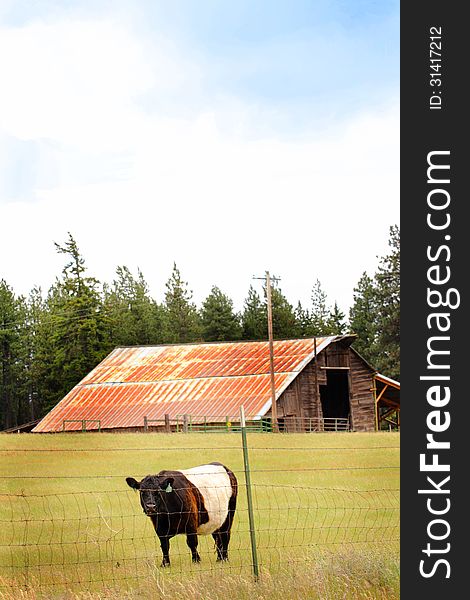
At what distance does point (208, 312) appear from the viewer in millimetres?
80250

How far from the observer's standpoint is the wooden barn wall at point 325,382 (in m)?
43.9

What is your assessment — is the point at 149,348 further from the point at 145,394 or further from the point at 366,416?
the point at 366,416

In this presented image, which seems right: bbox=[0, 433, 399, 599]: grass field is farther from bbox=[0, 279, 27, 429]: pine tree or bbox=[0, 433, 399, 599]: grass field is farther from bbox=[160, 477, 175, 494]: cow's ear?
bbox=[0, 279, 27, 429]: pine tree

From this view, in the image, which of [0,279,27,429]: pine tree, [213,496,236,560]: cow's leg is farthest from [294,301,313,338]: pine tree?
[213,496,236,560]: cow's leg

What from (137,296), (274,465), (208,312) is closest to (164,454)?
(274,465)

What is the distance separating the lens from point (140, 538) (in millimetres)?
13922

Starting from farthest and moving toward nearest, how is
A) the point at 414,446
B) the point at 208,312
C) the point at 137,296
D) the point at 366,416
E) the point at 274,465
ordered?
1. the point at 137,296
2. the point at 208,312
3. the point at 366,416
4. the point at 274,465
5. the point at 414,446

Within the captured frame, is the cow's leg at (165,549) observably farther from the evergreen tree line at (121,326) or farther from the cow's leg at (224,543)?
the evergreen tree line at (121,326)

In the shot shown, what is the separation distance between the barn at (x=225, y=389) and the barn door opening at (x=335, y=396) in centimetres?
5

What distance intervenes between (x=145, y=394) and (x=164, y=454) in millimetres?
17151

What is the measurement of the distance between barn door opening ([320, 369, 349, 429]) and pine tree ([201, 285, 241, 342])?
2899 centimetres

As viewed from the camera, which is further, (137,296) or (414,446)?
(137,296)

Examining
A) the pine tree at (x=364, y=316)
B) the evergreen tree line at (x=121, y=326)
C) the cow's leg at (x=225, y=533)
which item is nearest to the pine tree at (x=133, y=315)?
the evergreen tree line at (x=121, y=326)

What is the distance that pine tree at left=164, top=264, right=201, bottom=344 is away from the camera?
80875mm
